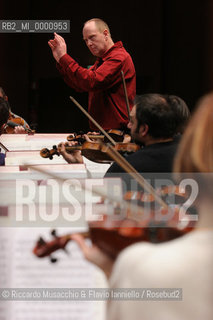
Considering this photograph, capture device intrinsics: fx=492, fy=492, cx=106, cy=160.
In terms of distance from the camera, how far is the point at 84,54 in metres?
4.33

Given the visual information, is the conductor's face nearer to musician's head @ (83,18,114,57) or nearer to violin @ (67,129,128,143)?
musician's head @ (83,18,114,57)

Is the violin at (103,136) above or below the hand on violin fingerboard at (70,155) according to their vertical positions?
above

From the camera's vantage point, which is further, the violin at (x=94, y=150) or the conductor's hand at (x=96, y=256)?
the violin at (x=94, y=150)

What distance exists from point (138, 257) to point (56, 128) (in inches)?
154

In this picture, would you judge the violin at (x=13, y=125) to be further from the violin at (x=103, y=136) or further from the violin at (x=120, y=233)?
the violin at (x=120, y=233)

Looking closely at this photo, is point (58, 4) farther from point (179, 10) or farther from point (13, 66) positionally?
point (179, 10)

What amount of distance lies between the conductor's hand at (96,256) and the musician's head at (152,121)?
0.77 m

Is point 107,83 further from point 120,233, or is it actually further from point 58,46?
point 120,233

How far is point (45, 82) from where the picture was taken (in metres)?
4.49

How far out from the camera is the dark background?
4086mm

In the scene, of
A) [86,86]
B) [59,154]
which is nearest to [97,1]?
[86,86]

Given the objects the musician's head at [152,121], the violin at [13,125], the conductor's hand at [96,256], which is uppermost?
the musician's head at [152,121]

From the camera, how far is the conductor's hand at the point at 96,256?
2.28ft

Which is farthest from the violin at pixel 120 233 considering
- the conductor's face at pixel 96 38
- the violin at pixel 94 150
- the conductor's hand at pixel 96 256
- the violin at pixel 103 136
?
the conductor's face at pixel 96 38
